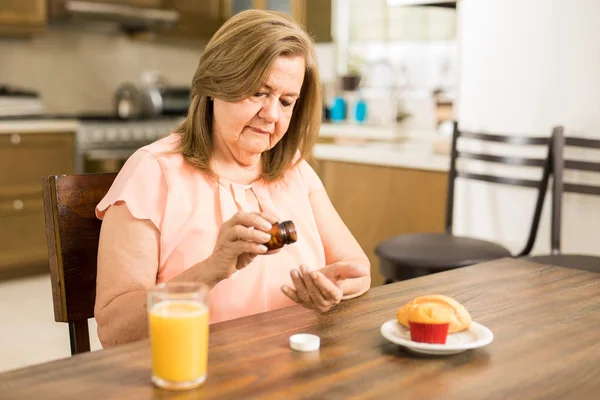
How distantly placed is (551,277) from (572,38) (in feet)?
4.98

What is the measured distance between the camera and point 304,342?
1000 mm

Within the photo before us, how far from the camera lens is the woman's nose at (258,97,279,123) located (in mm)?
1394

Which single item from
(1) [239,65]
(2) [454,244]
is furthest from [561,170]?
(1) [239,65]

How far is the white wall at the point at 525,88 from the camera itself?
2.66 metres

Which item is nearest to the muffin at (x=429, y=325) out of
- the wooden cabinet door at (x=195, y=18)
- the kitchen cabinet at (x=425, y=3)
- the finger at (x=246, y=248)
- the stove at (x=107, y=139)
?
the finger at (x=246, y=248)

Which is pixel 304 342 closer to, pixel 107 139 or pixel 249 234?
pixel 249 234

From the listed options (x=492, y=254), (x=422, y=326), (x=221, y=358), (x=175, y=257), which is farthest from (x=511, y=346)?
(x=492, y=254)

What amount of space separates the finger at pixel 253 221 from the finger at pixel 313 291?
0.12m

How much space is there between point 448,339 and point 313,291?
227 millimetres

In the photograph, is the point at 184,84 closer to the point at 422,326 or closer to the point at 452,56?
the point at 452,56

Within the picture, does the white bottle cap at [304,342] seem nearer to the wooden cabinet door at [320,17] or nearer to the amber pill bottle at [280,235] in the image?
the amber pill bottle at [280,235]

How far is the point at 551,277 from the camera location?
4.79ft

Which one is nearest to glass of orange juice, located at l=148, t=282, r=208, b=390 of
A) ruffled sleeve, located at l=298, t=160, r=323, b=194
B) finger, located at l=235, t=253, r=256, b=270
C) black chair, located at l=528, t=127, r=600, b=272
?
finger, located at l=235, t=253, r=256, b=270

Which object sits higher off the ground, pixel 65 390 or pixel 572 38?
pixel 572 38
